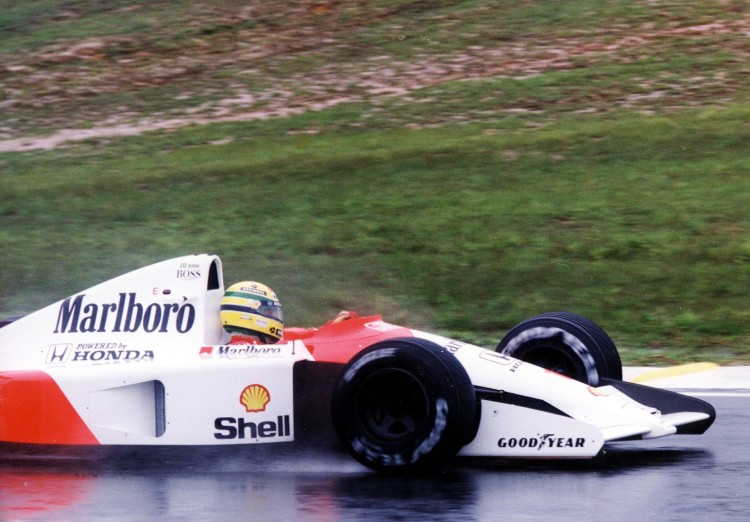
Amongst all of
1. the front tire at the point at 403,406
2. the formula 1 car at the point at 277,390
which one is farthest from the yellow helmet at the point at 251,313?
the front tire at the point at 403,406

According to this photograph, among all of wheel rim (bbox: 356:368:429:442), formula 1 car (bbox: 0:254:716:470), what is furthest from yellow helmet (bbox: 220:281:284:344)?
wheel rim (bbox: 356:368:429:442)

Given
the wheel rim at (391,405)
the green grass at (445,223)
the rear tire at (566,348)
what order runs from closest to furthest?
the wheel rim at (391,405), the rear tire at (566,348), the green grass at (445,223)

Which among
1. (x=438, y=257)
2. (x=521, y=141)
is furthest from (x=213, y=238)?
(x=521, y=141)

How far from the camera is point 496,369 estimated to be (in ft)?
21.3

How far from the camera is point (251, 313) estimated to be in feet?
22.4

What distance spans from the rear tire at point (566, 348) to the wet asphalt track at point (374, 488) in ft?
1.64

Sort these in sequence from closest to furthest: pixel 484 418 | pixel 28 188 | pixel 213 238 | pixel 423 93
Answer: pixel 484 418 < pixel 213 238 < pixel 28 188 < pixel 423 93

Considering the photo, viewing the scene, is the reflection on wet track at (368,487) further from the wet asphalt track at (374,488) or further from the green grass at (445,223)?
the green grass at (445,223)

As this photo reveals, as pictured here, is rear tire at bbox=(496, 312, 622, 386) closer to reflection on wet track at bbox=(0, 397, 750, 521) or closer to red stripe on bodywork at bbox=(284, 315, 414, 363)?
reflection on wet track at bbox=(0, 397, 750, 521)

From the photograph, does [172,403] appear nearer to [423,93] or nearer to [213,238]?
[213,238]

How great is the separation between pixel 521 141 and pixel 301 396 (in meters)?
11.4

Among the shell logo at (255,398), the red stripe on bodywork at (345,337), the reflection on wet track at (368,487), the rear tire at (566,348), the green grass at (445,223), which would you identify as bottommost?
the green grass at (445,223)

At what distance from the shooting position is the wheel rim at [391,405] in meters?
6.08

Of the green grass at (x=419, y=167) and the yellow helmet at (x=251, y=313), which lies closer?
the yellow helmet at (x=251, y=313)
